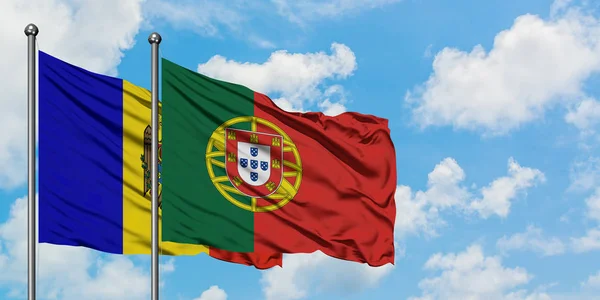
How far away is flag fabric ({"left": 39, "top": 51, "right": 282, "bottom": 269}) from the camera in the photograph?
1783cm

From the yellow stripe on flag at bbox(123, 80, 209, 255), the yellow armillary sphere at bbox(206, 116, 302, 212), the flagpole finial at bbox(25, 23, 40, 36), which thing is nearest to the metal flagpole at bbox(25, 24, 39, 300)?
the flagpole finial at bbox(25, 23, 40, 36)

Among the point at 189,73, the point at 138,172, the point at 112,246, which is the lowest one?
the point at 112,246

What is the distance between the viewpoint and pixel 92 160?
1848 cm

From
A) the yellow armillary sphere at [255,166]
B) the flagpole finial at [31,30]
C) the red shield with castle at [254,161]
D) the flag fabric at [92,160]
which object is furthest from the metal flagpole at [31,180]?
the red shield with castle at [254,161]

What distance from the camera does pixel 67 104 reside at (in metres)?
18.0

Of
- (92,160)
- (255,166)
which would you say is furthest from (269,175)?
(92,160)

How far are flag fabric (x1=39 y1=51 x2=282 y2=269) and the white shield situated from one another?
162 cm

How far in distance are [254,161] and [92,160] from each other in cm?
293

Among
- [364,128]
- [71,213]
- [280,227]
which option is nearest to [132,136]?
[71,213]

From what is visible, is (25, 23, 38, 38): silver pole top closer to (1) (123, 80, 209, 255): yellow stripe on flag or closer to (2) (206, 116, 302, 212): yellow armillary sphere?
(1) (123, 80, 209, 255): yellow stripe on flag

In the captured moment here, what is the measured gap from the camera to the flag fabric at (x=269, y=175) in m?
18.2

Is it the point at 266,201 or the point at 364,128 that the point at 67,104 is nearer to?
the point at 266,201

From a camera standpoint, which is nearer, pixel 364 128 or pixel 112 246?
pixel 112 246

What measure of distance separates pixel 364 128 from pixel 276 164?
115 inches
